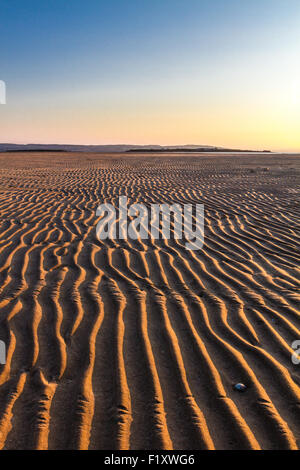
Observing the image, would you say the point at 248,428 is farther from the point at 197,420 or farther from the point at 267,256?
the point at 267,256

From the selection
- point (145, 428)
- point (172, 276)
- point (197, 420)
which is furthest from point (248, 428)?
point (172, 276)

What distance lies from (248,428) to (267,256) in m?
3.35

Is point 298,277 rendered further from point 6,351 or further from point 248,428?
point 6,351

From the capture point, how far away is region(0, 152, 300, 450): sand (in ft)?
7.02

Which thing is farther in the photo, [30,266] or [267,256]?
[267,256]

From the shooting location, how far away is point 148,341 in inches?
119

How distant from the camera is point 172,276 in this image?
4.39 meters

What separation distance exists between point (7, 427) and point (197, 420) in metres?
1.13

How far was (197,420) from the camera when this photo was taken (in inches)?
86.0

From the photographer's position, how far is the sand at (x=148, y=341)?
214 centimetres

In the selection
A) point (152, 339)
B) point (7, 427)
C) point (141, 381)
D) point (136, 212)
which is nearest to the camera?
point (7, 427)

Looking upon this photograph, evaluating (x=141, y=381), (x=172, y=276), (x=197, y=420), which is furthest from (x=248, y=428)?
(x=172, y=276)

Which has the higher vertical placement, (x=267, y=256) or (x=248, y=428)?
(x=267, y=256)
